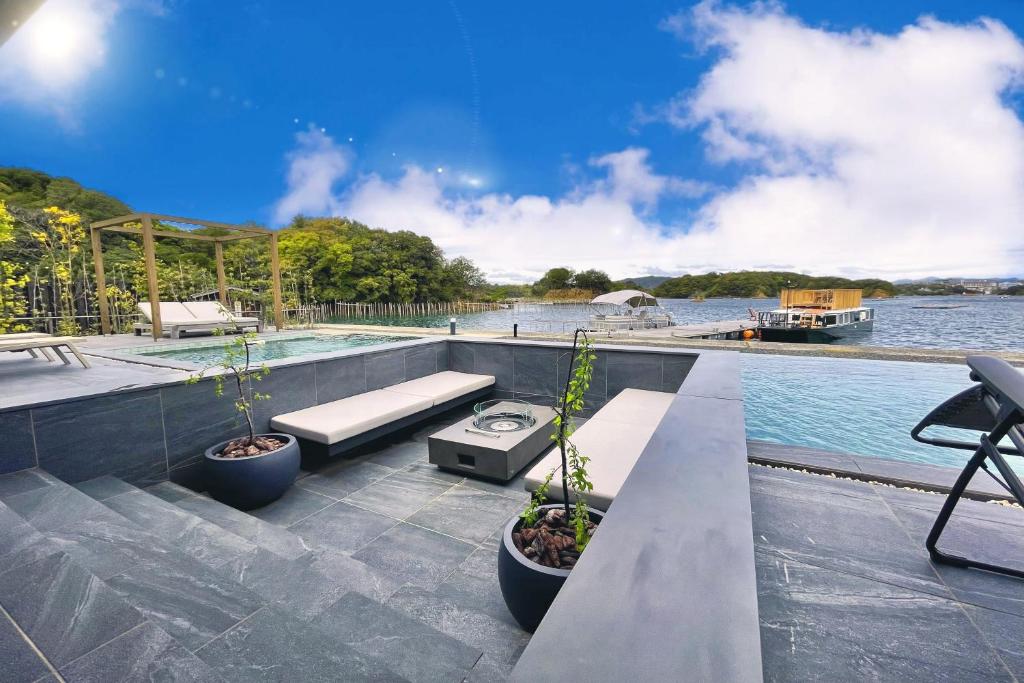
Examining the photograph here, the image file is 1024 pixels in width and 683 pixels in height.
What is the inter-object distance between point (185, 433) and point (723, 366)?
3.87 m

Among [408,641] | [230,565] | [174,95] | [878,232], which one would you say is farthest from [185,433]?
[878,232]

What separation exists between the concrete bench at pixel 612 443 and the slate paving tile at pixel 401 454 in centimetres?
123

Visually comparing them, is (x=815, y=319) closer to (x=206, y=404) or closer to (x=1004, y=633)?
(x=1004, y=633)

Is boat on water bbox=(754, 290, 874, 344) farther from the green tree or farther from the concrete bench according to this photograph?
the green tree

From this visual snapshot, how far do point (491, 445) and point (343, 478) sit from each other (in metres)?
1.15

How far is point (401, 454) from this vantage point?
374 cm

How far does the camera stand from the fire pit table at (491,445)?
124 inches

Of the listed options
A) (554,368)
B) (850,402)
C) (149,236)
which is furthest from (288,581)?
(149,236)

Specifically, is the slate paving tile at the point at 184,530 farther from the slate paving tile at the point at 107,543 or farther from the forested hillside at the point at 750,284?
the forested hillside at the point at 750,284

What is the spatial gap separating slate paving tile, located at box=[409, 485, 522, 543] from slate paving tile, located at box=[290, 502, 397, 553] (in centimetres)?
23

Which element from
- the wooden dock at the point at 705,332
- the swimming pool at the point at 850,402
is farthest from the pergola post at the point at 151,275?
the wooden dock at the point at 705,332

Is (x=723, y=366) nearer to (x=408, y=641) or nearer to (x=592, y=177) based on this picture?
(x=408, y=641)

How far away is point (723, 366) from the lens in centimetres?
331

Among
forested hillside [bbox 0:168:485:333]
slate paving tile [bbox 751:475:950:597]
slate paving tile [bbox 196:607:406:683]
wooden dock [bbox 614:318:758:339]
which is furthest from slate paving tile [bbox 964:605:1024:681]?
wooden dock [bbox 614:318:758:339]
